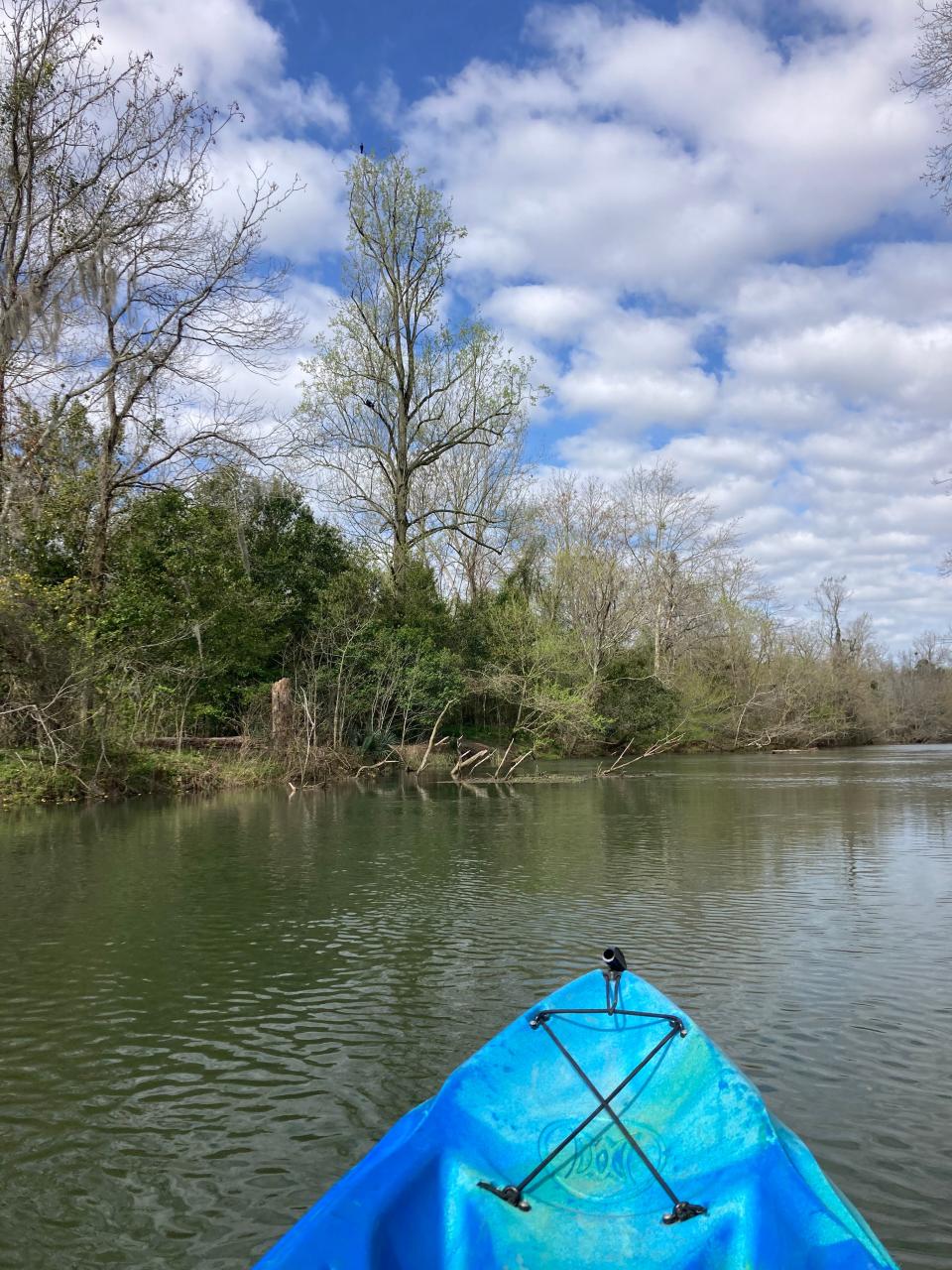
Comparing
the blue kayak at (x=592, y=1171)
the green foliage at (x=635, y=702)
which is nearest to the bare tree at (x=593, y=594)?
the green foliage at (x=635, y=702)

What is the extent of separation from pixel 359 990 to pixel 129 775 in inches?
527

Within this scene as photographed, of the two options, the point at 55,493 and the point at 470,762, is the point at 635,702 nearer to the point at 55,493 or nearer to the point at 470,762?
the point at 470,762

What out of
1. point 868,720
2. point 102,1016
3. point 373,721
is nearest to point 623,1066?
point 102,1016

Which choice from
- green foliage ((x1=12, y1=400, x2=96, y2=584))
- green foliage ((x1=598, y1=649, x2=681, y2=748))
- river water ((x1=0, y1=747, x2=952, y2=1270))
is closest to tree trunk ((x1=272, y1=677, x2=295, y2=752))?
green foliage ((x1=12, y1=400, x2=96, y2=584))

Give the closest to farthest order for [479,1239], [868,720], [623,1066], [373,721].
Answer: [479,1239] → [623,1066] → [373,721] → [868,720]

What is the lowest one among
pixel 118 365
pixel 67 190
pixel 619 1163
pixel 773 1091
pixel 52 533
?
pixel 773 1091

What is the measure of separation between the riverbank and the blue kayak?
584 inches

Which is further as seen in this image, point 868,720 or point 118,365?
point 868,720

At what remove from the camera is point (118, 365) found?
18.4 m

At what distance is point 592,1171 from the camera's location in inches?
130

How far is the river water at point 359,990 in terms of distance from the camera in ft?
12.5

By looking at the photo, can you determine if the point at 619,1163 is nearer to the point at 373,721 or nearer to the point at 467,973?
the point at 467,973

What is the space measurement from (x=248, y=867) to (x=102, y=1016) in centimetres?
524

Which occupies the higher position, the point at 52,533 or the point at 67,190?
the point at 67,190
